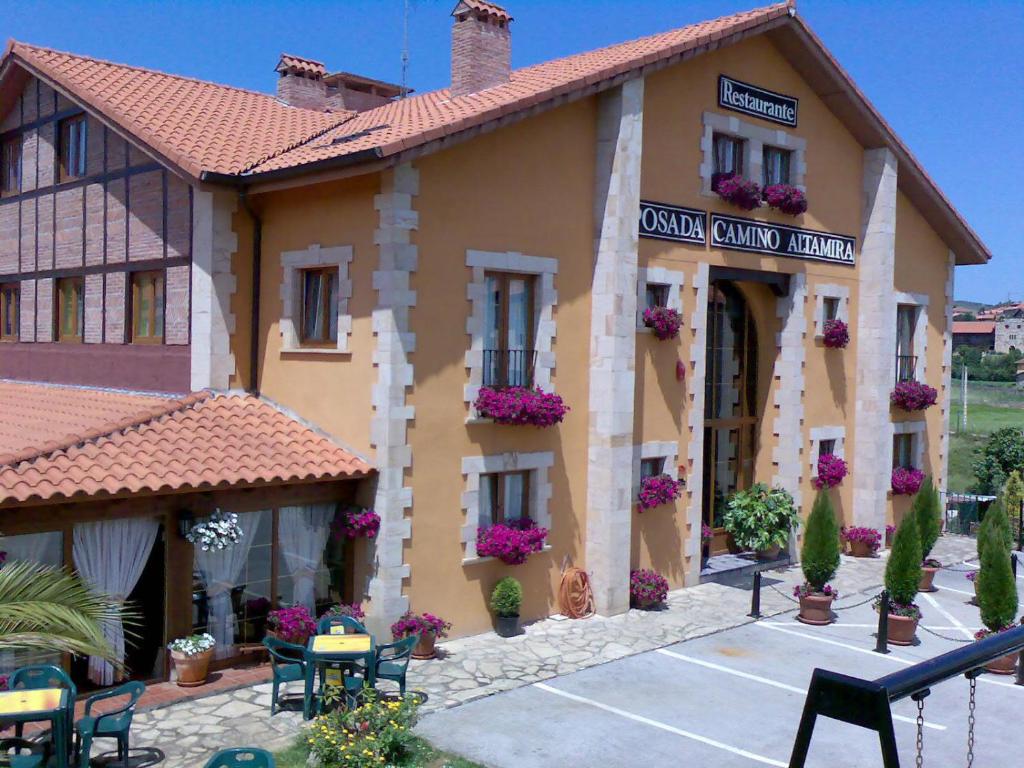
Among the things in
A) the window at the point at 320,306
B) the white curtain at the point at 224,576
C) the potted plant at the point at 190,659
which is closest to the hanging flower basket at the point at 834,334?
the window at the point at 320,306

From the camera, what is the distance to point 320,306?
14195 mm

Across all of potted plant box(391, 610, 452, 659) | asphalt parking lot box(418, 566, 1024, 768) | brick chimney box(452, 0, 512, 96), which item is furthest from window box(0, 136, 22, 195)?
asphalt parking lot box(418, 566, 1024, 768)

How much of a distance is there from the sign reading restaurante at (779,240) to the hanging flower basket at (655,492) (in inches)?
166

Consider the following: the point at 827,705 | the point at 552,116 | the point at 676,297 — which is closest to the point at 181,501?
the point at 552,116

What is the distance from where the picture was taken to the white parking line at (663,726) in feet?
33.6

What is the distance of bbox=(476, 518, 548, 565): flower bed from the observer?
45.3ft

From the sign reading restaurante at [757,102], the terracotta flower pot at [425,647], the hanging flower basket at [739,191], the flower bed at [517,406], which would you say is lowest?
the terracotta flower pot at [425,647]

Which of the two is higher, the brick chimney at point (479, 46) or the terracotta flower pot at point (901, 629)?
the brick chimney at point (479, 46)

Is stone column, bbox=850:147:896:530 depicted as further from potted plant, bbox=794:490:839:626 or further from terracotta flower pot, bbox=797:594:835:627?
terracotta flower pot, bbox=797:594:835:627

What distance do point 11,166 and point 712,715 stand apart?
53.2ft

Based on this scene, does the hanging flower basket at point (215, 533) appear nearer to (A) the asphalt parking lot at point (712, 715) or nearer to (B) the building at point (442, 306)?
(B) the building at point (442, 306)

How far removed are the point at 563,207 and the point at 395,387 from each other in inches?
158

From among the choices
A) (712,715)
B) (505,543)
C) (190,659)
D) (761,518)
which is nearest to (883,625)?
(712,715)

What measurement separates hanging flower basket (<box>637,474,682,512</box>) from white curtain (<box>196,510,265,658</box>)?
20.9 feet
